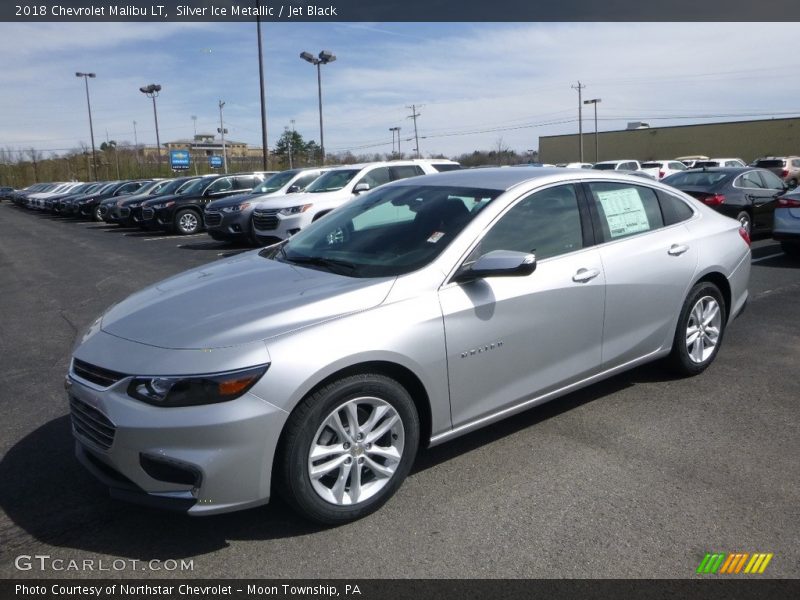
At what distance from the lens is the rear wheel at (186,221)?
18906 millimetres

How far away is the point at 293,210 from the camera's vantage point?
43.2 feet

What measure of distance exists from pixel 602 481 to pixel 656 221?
6.82ft

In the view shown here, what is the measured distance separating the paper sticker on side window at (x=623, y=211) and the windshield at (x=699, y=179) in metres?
8.94

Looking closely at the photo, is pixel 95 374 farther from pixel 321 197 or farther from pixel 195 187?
pixel 195 187

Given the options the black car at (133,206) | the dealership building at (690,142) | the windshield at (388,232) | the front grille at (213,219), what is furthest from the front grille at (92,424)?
the dealership building at (690,142)

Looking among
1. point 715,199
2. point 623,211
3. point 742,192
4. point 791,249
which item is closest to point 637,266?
point 623,211

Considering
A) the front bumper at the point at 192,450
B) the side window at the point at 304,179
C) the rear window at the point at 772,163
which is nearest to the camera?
the front bumper at the point at 192,450

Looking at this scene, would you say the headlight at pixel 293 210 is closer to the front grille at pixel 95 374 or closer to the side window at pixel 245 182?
the side window at pixel 245 182

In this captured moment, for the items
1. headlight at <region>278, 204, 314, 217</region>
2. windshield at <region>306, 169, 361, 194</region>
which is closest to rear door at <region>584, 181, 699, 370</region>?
headlight at <region>278, 204, 314, 217</region>

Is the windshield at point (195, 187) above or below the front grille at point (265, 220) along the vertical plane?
above

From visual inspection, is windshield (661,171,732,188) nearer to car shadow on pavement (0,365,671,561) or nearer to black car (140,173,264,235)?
car shadow on pavement (0,365,671,561)

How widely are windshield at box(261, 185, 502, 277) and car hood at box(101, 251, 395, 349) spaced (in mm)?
186

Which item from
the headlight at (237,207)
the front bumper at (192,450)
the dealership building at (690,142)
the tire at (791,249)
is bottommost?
the tire at (791,249)
